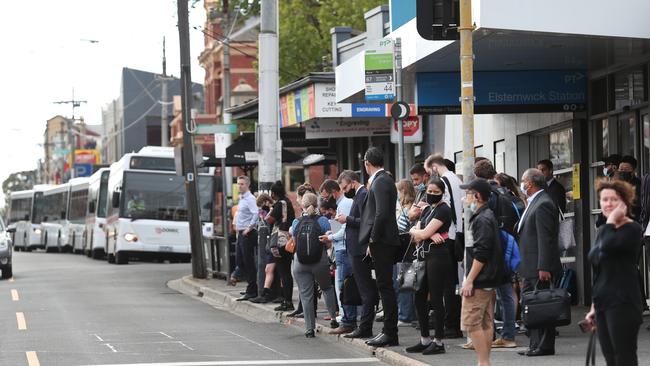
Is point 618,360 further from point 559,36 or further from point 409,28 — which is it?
point 409,28

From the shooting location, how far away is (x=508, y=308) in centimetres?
1298

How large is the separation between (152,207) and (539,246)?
25.7 m

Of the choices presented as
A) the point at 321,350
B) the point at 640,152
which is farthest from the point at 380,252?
the point at 640,152

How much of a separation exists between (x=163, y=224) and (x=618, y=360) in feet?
95.4

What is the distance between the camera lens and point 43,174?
16362cm

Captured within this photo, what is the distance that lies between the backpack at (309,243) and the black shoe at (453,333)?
192 cm

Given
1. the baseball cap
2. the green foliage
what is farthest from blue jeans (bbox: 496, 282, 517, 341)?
the green foliage

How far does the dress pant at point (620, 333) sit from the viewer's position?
28.0ft

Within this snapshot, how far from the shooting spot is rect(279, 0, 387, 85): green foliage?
144 ft

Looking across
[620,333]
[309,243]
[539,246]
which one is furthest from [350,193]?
[620,333]

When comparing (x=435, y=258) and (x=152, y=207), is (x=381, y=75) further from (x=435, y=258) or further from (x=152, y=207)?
(x=152, y=207)

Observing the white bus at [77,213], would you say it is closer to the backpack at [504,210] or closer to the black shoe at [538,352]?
the backpack at [504,210]

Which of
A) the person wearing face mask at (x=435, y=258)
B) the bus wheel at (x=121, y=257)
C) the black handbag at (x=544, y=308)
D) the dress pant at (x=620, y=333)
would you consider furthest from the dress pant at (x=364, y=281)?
the bus wheel at (x=121, y=257)

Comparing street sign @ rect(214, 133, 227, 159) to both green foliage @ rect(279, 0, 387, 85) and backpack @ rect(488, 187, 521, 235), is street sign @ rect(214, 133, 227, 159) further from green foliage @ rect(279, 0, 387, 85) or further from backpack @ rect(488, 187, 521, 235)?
green foliage @ rect(279, 0, 387, 85)
